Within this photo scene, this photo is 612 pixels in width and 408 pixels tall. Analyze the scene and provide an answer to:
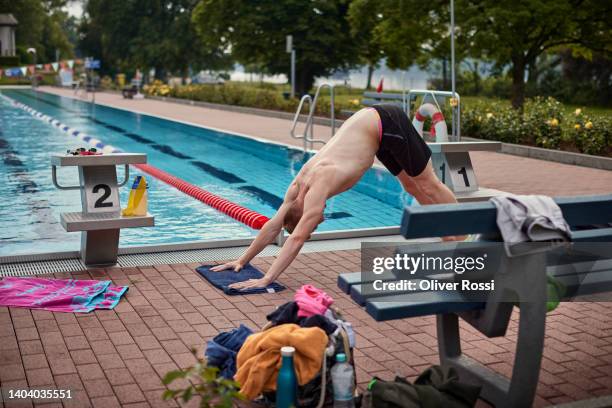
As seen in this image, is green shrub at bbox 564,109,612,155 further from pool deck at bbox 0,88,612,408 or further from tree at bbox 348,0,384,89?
tree at bbox 348,0,384,89

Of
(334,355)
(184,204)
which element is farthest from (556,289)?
(184,204)

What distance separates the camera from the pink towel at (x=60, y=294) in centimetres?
541

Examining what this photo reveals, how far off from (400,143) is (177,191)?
652 cm

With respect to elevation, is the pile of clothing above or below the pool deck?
above

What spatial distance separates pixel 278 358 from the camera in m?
3.79

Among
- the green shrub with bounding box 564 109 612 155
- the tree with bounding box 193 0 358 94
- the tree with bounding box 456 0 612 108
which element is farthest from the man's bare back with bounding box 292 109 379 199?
the tree with bounding box 193 0 358 94

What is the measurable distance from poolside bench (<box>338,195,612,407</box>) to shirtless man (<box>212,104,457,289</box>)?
5.57 feet

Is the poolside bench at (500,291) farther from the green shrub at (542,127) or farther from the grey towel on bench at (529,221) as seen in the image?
the green shrub at (542,127)

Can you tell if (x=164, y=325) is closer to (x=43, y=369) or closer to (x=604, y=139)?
(x=43, y=369)

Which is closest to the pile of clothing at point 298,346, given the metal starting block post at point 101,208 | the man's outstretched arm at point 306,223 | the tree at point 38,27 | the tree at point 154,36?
the man's outstretched arm at point 306,223

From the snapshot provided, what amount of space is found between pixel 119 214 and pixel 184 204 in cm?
409

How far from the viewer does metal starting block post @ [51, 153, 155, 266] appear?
20.7ft

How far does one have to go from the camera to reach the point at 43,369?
4.27 m

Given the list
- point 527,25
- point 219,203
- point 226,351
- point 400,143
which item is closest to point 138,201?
point 400,143
